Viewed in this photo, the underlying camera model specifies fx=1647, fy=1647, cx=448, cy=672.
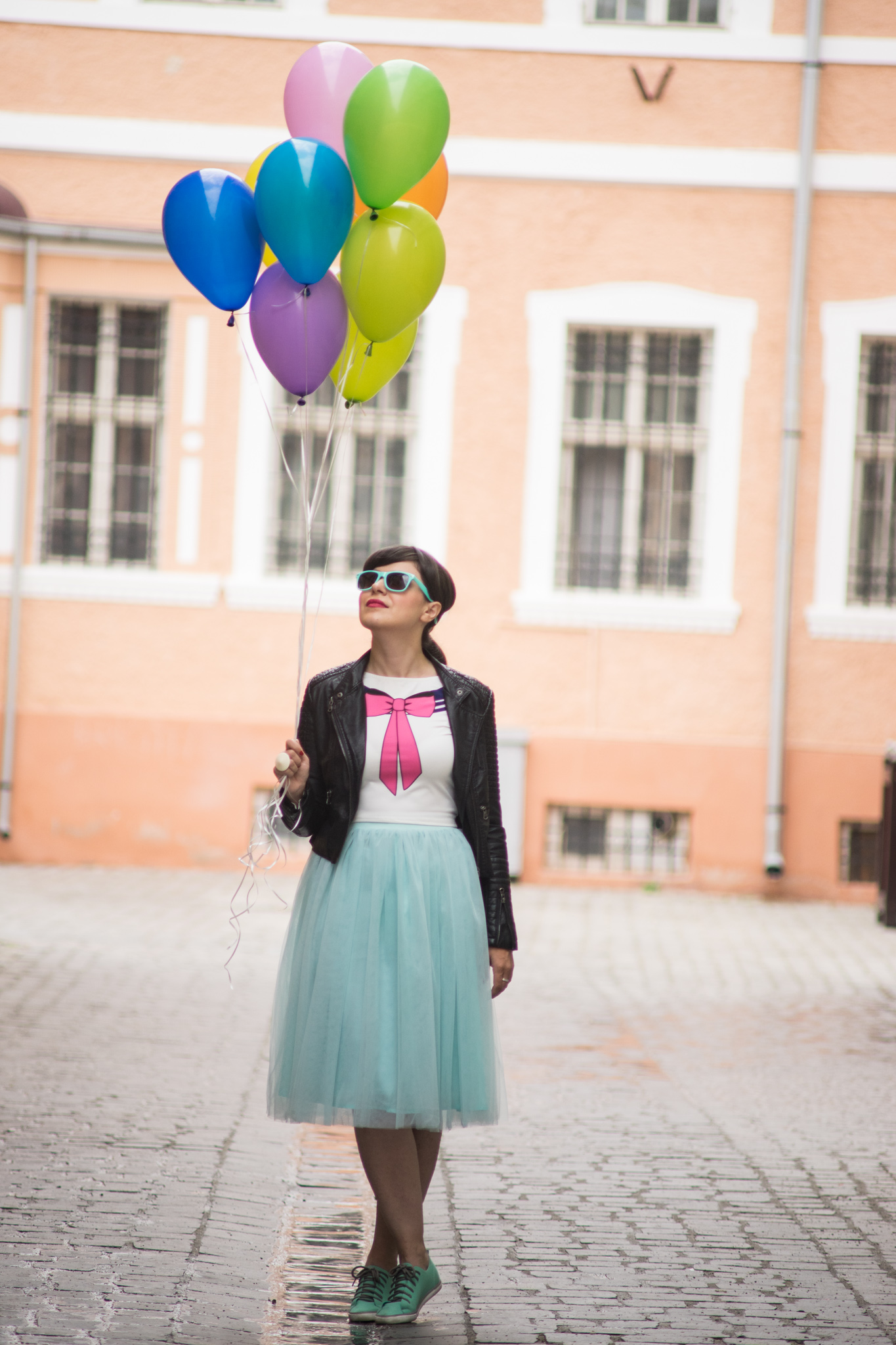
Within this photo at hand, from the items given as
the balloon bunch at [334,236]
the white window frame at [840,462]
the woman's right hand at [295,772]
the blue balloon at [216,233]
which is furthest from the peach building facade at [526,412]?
the woman's right hand at [295,772]

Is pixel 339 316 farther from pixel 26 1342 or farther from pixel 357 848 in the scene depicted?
pixel 26 1342

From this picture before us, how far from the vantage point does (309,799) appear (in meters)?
4.05

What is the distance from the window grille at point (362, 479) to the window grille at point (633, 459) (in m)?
1.29

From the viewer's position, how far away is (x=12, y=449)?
12781 millimetres

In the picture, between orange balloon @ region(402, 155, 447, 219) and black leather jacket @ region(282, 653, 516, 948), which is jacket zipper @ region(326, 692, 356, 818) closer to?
black leather jacket @ region(282, 653, 516, 948)

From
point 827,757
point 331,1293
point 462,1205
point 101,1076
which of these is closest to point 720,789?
point 827,757

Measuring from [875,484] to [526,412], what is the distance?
2.81 meters

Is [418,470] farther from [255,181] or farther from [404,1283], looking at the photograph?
[404,1283]

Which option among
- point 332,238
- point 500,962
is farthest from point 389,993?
point 332,238

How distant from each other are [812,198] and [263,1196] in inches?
390

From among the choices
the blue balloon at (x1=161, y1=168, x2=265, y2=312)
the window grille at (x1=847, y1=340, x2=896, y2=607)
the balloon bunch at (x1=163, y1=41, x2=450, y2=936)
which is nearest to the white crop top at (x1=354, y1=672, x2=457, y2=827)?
the balloon bunch at (x1=163, y1=41, x2=450, y2=936)

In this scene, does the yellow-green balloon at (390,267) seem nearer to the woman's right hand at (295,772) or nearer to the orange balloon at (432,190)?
the orange balloon at (432,190)

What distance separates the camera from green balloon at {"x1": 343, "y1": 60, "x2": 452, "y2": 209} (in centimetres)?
477

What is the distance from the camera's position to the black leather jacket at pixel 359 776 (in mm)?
4004
